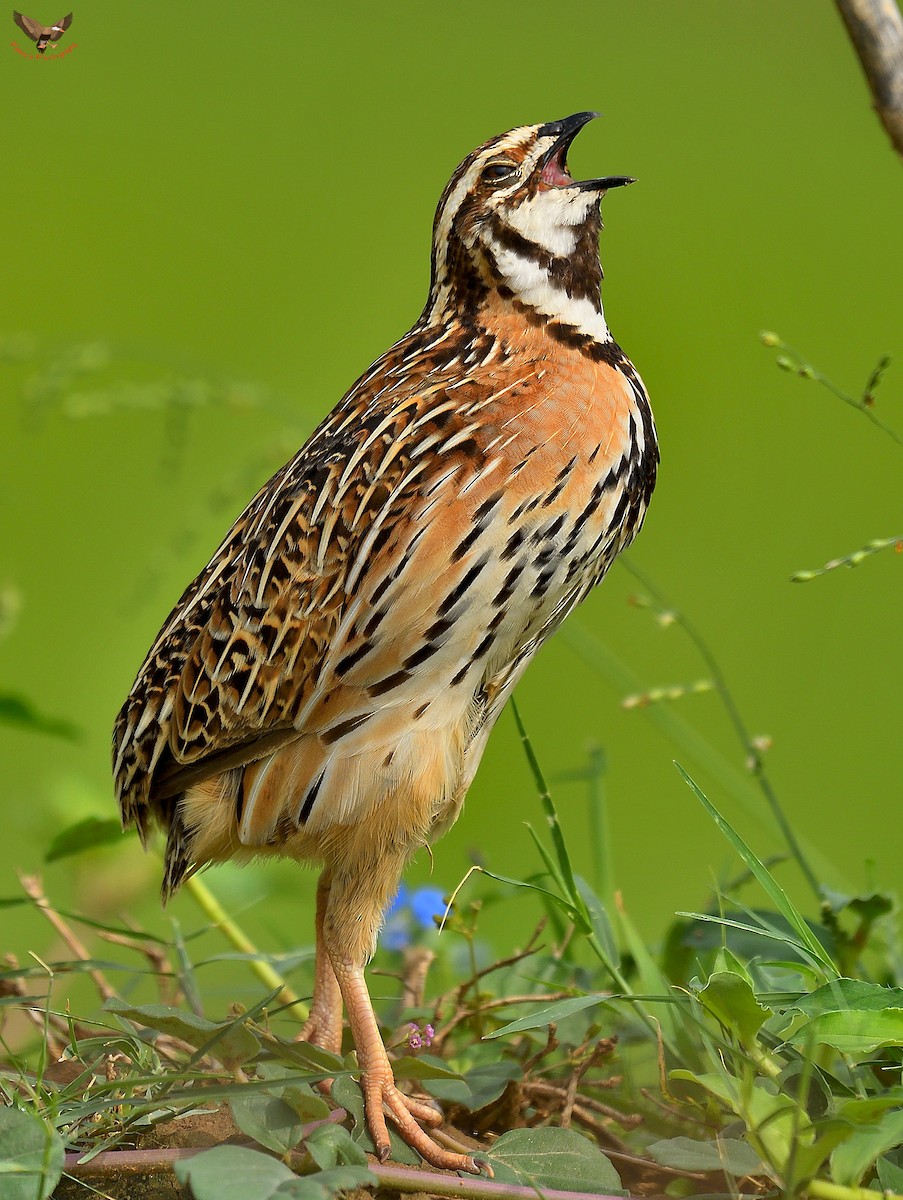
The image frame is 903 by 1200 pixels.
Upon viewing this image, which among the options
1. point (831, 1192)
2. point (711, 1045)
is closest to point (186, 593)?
point (711, 1045)

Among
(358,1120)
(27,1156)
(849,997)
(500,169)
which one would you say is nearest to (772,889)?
(849,997)

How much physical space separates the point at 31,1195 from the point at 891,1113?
34.2 inches

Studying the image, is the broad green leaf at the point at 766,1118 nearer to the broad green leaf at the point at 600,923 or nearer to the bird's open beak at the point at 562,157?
the broad green leaf at the point at 600,923

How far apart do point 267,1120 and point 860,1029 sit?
654mm

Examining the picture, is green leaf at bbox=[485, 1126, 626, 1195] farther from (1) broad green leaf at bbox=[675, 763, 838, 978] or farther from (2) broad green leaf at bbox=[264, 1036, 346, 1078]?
(1) broad green leaf at bbox=[675, 763, 838, 978]

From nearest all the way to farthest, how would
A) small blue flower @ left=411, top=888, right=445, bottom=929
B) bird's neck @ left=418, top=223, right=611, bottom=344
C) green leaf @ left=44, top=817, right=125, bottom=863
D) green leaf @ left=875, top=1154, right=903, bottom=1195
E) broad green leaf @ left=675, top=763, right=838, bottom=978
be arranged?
green leaf @ left=875, top=1154, right=903, bottom=1195 → broad green leaf @ left=675, top=763, right=838, bottom=978 → bird's neck @ left=418, top=223, right=611, bottom=344 → green leaf @ left=44, top=817, right=125, bottom=863 → small blue flower @ left=411, top=888, right=445, bottom=929

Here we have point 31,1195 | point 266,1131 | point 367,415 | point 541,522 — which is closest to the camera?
point 31,1195

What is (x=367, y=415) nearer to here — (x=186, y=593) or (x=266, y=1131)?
(x=186, y=593)

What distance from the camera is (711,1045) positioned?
59.6 inches

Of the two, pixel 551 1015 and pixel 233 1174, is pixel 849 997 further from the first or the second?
pixel 233 1174

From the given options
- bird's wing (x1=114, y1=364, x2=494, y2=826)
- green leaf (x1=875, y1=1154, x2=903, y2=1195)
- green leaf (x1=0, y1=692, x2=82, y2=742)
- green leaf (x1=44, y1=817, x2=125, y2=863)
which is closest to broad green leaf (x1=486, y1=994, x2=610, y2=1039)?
green leaf (x1=875, y1=1154, x2=903, y2=1195)

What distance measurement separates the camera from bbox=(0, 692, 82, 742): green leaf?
2234 millimetres

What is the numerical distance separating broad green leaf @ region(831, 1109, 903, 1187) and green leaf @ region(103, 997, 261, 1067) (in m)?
0.64

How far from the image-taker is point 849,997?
150cm
